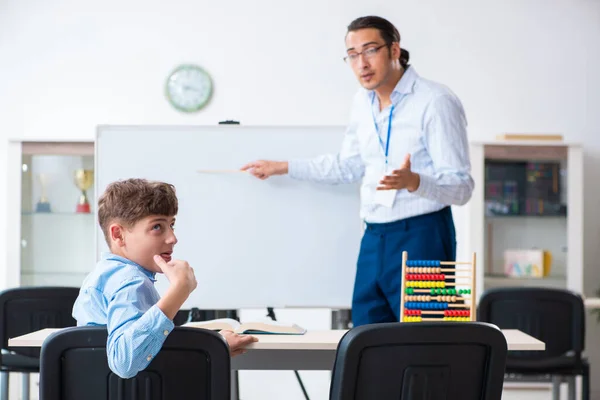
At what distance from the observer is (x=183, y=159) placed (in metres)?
3.54

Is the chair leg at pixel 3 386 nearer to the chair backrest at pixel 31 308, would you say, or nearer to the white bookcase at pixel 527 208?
the chair backrest at pixel 31 308

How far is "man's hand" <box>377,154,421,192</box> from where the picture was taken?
2516mm

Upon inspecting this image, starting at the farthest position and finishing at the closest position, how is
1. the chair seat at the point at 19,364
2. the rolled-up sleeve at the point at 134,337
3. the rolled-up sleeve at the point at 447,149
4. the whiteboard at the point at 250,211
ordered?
the chair seat at the point at 19,364 < the whiteboard at the point at 250,211 < the rolled-up sleeve at the point at 447,149 < the rolled-up sleeve at the point at 134,337

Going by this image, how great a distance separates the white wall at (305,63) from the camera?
222 inches

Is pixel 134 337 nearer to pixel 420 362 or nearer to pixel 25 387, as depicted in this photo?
pixel 420 362

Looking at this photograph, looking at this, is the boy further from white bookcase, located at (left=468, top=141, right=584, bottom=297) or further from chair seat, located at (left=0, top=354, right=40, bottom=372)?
white bookcase, located at (left=468, top=141, right=584, bottom=297)

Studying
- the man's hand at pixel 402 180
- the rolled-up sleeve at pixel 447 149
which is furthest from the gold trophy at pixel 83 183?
the man's hand at pixel 402 180

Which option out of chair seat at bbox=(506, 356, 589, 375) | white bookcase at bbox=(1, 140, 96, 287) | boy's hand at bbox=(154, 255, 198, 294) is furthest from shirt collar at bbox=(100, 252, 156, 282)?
white bookcase at bbox=(1, 140, 96, 287)

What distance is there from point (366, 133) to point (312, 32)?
2.85 m

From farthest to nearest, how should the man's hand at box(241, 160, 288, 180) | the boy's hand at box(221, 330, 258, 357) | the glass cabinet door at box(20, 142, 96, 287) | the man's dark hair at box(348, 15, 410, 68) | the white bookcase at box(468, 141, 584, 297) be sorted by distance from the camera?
the glass cabinet door at box(20, 142, 96, 287) < the white bookcase at box(468, 141, 584, 297) < the man's hand at box(241, 160, 288, 180) < the man's dark hair at box(348, 15, 410, 68) < the boy's hand at box(221, 330, 258, 357)

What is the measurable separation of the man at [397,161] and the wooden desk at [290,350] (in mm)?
422

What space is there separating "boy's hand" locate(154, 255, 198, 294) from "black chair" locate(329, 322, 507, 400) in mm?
334

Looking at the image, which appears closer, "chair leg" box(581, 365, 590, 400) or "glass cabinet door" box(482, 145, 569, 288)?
"chair leg" box(581, 365, 590, 400)

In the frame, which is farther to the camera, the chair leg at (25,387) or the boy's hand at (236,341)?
the chair leg at (25,387)
